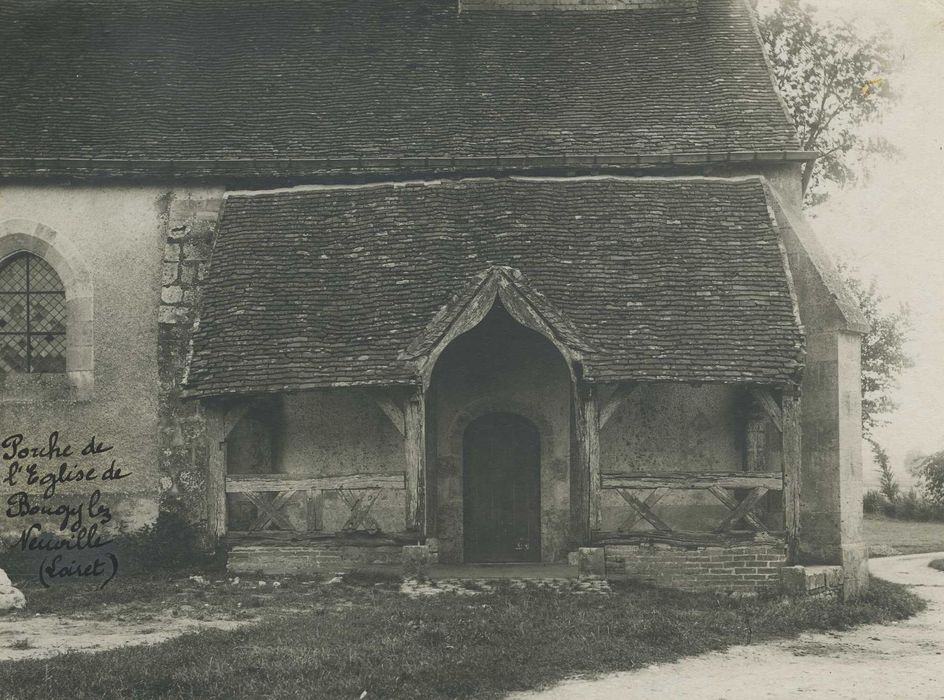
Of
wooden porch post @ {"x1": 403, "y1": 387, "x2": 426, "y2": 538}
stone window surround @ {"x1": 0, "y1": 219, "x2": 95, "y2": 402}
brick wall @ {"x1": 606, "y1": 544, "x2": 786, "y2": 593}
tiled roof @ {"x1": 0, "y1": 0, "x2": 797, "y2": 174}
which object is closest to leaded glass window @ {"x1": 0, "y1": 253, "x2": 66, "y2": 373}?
stone window surround @ {"x1": 0, "y1": 219, "x2": 95, "y2": 402}

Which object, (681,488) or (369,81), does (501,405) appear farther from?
(369,81)

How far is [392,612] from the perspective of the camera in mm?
9906

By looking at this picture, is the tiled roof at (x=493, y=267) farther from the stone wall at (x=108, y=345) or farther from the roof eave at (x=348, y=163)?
the stone wall at (x=108, y=345)

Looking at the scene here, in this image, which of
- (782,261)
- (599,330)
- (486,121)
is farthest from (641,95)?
(599,330)

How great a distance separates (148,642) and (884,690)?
19.5 ft

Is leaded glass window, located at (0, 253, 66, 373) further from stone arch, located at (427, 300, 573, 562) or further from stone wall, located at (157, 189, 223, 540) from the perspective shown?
stone arch, located at (427, 300, 573, 562)

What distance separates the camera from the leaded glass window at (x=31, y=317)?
14.5 m

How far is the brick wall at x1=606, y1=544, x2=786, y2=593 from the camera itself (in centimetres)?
1180

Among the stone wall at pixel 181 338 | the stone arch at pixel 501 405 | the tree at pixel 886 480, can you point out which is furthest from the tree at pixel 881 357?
the stone wall at pixel 181 338

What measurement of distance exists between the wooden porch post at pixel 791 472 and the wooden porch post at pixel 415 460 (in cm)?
416

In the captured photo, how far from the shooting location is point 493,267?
486 inches

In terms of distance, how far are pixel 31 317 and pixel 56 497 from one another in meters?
2.56

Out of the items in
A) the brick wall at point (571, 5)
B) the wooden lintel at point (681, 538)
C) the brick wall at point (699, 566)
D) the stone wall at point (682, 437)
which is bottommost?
the brick wall at point (699, 566)

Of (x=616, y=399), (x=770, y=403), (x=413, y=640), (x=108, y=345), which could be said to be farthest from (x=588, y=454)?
(x=108, y=345)
